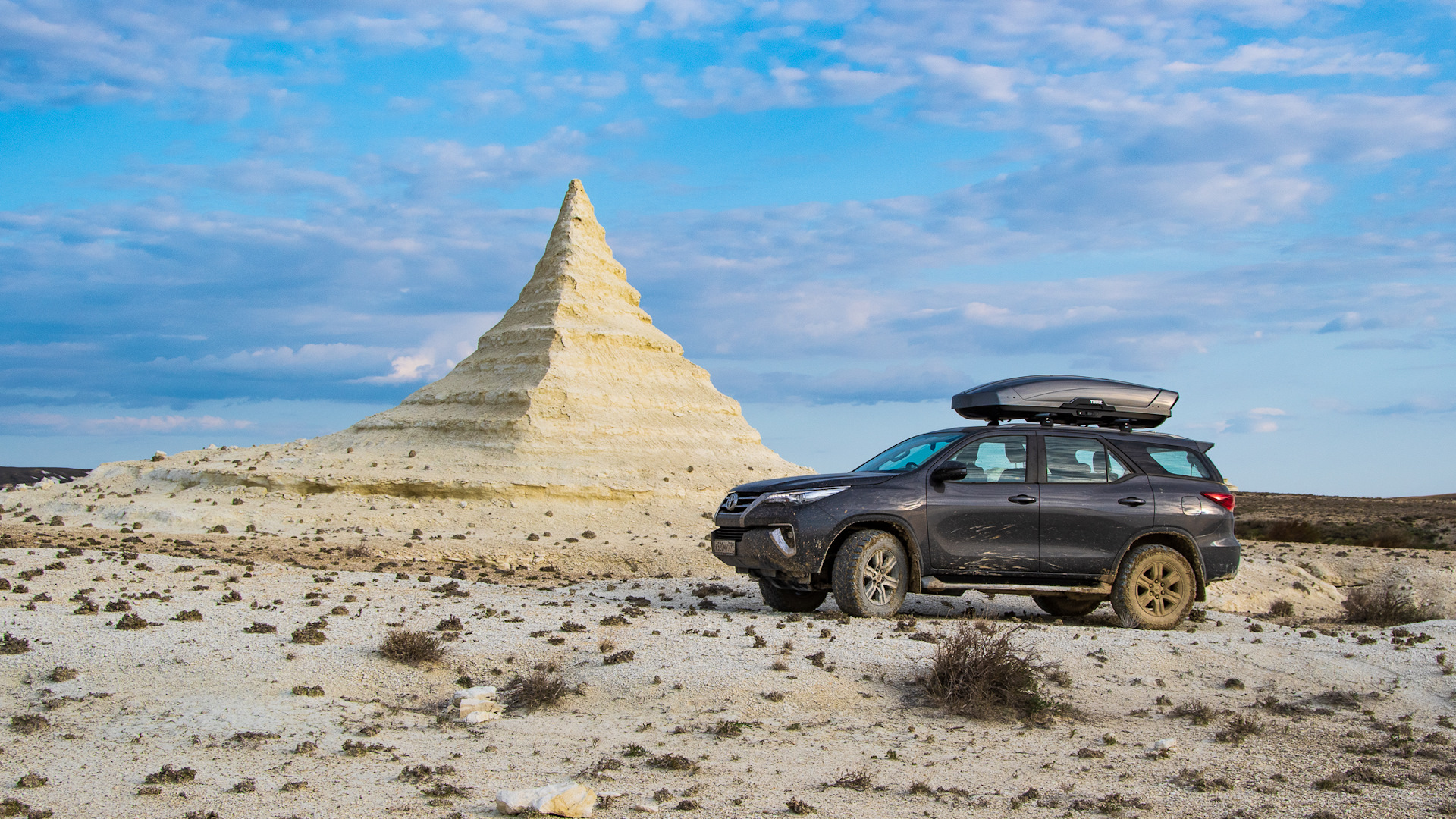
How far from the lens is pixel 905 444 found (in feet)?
37.4

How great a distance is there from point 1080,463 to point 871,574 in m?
2.64

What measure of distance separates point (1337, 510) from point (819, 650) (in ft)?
176

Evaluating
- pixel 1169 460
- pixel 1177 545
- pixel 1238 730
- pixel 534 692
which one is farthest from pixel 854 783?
pixel 1169 460

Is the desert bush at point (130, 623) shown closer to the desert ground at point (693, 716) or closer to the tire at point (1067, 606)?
the desert ground at point (693, 716)

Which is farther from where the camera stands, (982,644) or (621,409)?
(621,409)

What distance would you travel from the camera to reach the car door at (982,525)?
10.2 metres

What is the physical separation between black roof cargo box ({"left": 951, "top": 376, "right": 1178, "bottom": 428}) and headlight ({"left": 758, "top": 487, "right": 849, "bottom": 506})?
83.8 inches

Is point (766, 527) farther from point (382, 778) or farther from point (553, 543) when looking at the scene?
point (553, 543)

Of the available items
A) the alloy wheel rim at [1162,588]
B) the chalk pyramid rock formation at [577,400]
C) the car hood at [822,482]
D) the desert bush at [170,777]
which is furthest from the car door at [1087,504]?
the chalk pyramid rock formation at [577,400]

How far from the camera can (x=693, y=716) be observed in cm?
764

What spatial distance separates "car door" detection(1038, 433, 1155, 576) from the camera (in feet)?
34.1

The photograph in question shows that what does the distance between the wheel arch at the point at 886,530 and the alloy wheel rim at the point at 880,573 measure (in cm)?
16

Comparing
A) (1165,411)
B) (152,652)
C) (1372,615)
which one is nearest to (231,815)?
(152,652)

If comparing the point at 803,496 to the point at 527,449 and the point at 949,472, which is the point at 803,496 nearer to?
the point at 949,472
